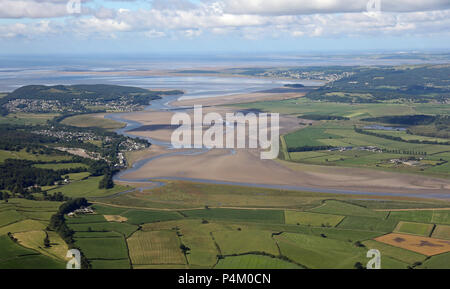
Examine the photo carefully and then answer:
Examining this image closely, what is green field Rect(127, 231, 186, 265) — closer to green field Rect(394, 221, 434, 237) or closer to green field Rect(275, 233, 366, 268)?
green field Rect(275, 233, 366, 268)

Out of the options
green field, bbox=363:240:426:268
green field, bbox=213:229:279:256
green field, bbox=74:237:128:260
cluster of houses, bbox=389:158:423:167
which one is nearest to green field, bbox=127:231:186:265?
green field, bbox=74:237:128:260

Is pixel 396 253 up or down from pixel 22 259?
down

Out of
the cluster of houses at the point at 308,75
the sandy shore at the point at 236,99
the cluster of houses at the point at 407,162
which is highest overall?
the cluster of houses at the point at 308,75

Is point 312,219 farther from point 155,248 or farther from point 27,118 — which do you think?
point 27,118

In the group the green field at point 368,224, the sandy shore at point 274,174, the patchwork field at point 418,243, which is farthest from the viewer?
the sandy shore at point 274,174

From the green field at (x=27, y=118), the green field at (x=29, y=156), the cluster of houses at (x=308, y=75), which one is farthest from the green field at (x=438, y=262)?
the cluster of houses at (x=308, y=75)

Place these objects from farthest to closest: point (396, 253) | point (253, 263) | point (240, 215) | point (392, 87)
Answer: point (392, 87)
point (240, 215)
point (396, 253)
point (253, 263)

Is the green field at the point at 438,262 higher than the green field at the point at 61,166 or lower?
lower

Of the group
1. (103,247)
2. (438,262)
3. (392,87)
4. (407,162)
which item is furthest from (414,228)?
(392,87)

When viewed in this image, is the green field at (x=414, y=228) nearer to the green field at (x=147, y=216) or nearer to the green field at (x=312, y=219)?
the green field at (x=312, y=219)
